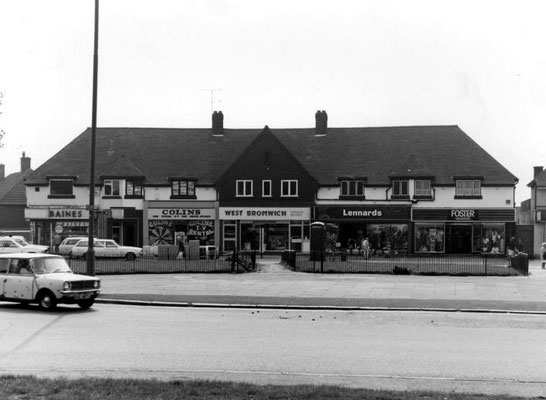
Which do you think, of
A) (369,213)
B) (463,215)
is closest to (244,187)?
(369,213)

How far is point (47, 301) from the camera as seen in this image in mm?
19047

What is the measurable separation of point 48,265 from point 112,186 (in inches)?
1467

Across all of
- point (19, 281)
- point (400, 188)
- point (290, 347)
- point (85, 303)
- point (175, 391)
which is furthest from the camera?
point (400, 188)

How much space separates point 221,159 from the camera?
5906 cm

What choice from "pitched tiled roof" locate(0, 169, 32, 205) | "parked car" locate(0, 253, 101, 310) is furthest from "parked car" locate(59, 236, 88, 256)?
"parked car" locate(0, 253, 101, 310)

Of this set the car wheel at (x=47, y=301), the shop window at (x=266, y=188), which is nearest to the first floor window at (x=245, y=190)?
the shop window at (x=266, y=188)

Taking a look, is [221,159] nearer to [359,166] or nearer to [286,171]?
[286,171]

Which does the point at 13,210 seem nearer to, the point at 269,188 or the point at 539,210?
the point at 269,188

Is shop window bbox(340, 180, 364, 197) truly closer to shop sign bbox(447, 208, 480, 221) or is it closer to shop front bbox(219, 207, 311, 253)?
shop front bbox(219, 207, 311, 253)

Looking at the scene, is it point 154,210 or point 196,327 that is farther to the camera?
point 154,210

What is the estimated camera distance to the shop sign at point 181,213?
55875 mm

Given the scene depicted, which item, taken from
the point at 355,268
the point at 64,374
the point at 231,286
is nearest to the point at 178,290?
the point at 231,286

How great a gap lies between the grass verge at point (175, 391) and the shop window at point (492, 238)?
45.9 m

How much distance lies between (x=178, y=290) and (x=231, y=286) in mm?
2316
